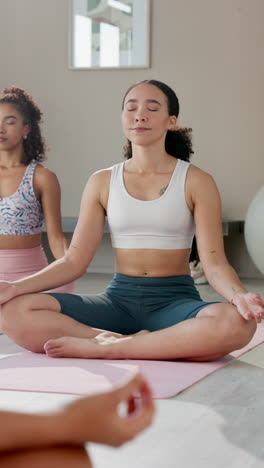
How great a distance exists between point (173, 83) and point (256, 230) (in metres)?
1.37

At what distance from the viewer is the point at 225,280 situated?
7.59ft

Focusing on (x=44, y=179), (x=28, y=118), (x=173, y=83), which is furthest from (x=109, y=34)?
(x=44, y=179)

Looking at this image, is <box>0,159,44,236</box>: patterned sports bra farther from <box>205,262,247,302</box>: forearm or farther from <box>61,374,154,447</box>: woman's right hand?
<box>61,374,154,447</box>: woman's right hand

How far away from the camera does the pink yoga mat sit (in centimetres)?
195

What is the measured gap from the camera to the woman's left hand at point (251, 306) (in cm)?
208

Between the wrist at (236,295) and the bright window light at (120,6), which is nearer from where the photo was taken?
the wrist at (236,295)

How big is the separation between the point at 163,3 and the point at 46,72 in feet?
3.18

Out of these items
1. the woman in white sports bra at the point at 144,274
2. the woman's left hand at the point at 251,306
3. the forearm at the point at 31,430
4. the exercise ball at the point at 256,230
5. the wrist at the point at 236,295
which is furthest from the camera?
the exercise ball at the point at 256,230

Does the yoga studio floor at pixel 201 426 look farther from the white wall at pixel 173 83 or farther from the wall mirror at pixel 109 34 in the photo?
the wall mirror at pixel 109 34

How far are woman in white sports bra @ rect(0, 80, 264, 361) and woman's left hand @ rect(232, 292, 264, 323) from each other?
8cm

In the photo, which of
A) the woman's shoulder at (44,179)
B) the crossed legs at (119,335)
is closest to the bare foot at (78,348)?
the crossed legs at (119,335)

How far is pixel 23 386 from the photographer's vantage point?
1.96m

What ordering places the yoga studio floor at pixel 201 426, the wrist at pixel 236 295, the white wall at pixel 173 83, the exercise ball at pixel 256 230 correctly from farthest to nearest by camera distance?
the white wall at pixel 173 83 < the exercise ball at pixel 256 230 < the wrist at pixel 236 295 < the yoga studio floor at pixel 201 426

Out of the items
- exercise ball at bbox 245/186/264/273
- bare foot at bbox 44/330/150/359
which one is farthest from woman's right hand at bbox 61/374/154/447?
exercise ball at bbox 245/186/264/273
